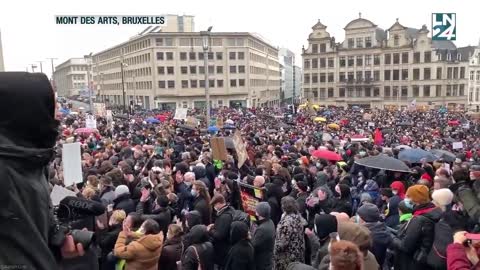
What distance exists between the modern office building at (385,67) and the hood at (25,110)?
254ft

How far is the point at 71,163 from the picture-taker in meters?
8.26

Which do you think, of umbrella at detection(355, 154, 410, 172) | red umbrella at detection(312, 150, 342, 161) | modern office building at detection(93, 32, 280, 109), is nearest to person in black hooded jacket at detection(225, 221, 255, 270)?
umbrella at detection(355, 154, 410, 172)

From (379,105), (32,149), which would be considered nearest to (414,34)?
(379,105)

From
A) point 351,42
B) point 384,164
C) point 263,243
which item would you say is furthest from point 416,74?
point 263,243

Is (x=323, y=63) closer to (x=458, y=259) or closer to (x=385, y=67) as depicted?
(x=385, y=67)

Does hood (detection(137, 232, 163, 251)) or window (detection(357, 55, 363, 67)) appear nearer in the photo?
hood (detection(137, 232, 163, 251))

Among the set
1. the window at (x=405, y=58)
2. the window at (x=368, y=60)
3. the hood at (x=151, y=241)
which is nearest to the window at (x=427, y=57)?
the window at (x=405, y=58)

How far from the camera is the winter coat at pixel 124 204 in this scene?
7.15 meters

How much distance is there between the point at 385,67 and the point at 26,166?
263 feet

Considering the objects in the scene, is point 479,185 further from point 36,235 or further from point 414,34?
point 414,34

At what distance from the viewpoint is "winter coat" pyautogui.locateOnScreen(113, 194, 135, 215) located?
7.15 metres

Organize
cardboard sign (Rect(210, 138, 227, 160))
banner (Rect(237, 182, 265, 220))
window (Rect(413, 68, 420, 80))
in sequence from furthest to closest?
window (Rect(413, 68, 420, 80)) → cardboard sign (Rect(210, 138, 227, 160)) → banner (Rect(237, 182, 265, 220))

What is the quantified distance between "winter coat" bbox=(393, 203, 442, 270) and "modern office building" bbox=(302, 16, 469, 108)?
7313 centimetres

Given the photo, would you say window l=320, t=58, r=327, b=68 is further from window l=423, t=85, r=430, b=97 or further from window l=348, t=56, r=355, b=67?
window l=423, t=85, r=430, b=97
